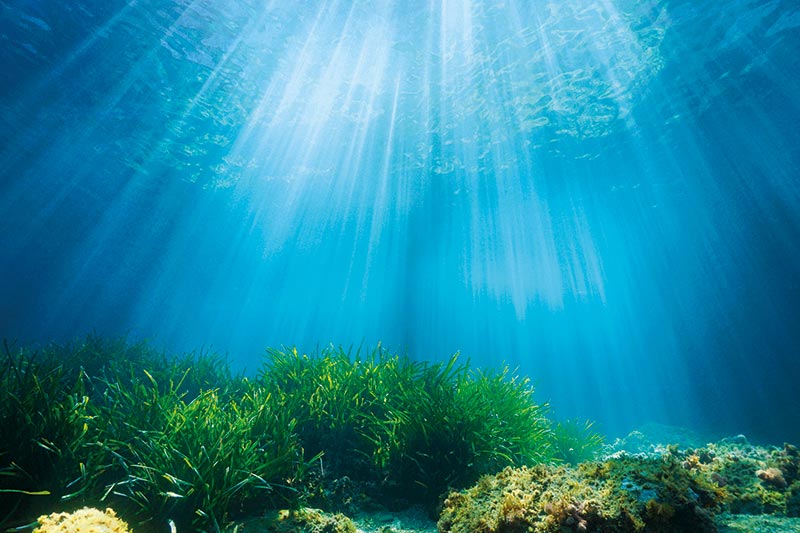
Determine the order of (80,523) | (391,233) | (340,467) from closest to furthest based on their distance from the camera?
(80,523) → (340,467) → (391,233)

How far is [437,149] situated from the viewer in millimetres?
18719

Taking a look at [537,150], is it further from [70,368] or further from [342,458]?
[70,368]

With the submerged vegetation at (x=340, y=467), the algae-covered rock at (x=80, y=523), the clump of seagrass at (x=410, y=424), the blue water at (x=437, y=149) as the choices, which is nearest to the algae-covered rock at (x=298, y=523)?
the submerged vegetation at (x=340, y=467)

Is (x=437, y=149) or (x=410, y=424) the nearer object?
(x=410, y=424)

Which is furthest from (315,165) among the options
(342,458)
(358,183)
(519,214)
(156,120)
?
(342,458)

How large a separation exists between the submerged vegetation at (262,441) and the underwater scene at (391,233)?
30mm

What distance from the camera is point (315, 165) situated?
21234 mm

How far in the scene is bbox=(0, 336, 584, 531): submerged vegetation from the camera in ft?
8.92

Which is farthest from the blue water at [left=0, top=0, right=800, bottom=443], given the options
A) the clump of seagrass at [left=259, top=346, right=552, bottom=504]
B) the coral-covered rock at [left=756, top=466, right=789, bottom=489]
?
the coral-covered rock at [left=756, top=466, right=789, bottom=489]

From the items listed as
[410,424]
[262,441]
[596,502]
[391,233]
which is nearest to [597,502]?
[596,502]

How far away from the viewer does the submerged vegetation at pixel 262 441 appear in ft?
8.92

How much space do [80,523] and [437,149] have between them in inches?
744

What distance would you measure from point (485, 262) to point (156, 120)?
103 ft

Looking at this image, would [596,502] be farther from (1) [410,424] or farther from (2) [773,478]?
(2) [773,478]
